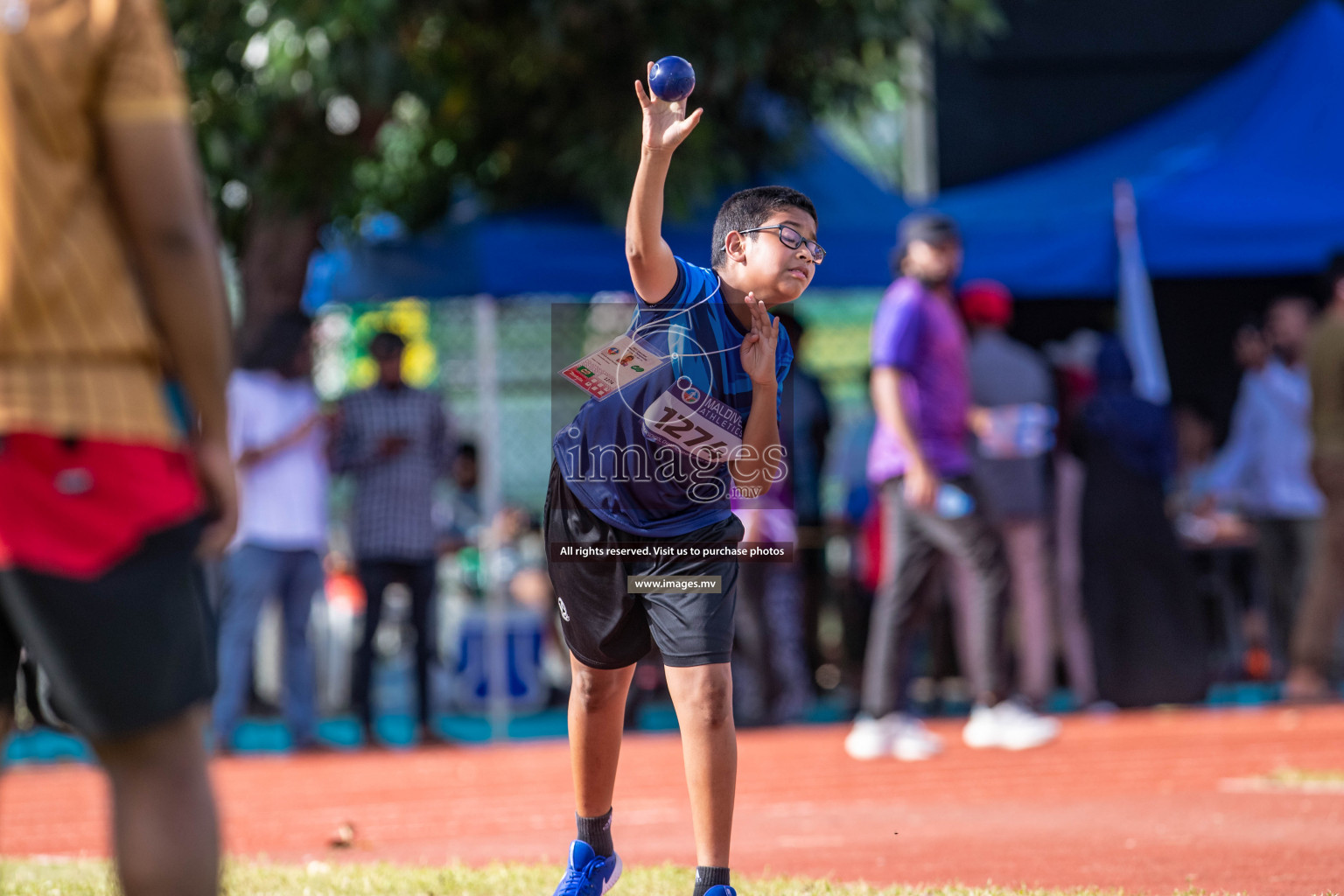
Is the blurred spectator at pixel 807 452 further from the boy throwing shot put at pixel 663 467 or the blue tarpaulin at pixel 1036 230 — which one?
the boy throwing shot put at pixel 663 467

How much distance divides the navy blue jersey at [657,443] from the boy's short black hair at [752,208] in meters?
0.16

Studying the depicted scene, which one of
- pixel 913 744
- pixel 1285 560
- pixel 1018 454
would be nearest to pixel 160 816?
pixel 913 744

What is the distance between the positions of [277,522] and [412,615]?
918 millimetres

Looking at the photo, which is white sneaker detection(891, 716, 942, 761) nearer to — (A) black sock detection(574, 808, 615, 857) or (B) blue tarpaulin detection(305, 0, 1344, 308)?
(B) blue tarpaulin detection(305, 0, 1344, 308)

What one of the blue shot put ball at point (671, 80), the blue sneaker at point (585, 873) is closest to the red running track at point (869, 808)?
the blue sneaker at point (585, 873)

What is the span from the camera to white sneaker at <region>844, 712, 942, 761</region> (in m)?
7.63

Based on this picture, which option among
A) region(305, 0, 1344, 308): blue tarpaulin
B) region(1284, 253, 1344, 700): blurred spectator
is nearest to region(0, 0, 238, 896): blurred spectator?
region(305, 0, 1344, 308): blue tarpaulin

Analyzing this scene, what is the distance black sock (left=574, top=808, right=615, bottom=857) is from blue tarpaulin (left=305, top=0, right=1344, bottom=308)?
569cm

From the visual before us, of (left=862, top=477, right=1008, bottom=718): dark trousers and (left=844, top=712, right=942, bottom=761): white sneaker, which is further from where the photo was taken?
(left=844, top=712, right=942, bottom=761): white sneaker

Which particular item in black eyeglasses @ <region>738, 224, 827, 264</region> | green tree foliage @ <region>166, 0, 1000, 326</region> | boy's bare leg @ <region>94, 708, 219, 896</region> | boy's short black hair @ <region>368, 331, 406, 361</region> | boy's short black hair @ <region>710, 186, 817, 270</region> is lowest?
boy's bare leg @ <region>94, 708, 219, 896</region>

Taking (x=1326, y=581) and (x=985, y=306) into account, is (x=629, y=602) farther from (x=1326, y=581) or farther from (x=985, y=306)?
(x=1326, y=581)

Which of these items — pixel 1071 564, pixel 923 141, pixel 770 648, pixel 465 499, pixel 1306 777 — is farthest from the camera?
pixel 923 141

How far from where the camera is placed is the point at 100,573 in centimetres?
214

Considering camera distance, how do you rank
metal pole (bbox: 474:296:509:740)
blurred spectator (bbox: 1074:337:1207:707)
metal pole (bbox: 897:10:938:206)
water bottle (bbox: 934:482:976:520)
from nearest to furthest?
water bottle (bbox: 934:482:976:520) → blurred spectator (bbox: 1074:337:1207:707) → metal pole (bbox: 474:296:509:740) → metal pole (bbox: 897:10:938:206)
